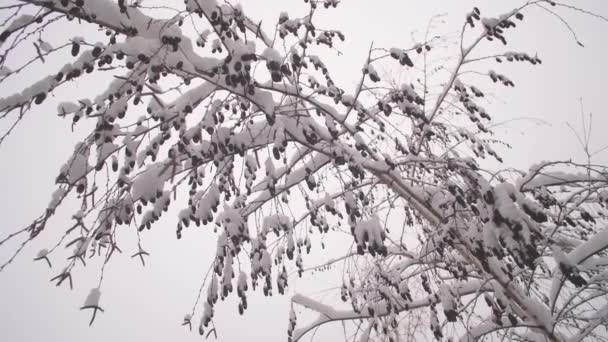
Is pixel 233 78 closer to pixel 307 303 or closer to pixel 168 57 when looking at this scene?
pixel 168 57

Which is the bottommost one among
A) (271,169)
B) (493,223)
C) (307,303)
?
(493,223)

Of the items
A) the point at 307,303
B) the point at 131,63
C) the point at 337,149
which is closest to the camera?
the point at 131,63

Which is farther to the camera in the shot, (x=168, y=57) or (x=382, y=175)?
(x=382, y=175)

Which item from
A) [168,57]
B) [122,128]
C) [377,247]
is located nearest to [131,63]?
[168,57]

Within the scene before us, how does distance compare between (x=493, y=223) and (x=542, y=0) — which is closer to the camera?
(x=493, y=223)

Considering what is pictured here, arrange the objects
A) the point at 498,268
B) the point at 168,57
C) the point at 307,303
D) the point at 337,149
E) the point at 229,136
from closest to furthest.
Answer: the point at 168,57
the point at 229,136
the point at 337,149
the point at 498,268
the point at 307,303

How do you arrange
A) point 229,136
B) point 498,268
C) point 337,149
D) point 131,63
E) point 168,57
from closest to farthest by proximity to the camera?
1. point 131,63
2. point 168,57
3. point 229,136
4. point 337,149
5. point 498,268

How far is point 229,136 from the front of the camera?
2.02 metres

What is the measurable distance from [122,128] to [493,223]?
2.19 meters

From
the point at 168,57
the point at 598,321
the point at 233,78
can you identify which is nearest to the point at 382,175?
the point at 233,78

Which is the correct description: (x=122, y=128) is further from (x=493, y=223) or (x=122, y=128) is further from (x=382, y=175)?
(x=493, y=223)

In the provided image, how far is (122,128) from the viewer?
187 centimetres

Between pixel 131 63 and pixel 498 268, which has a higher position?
pixel 131 63

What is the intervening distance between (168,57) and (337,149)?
116 centimetres
